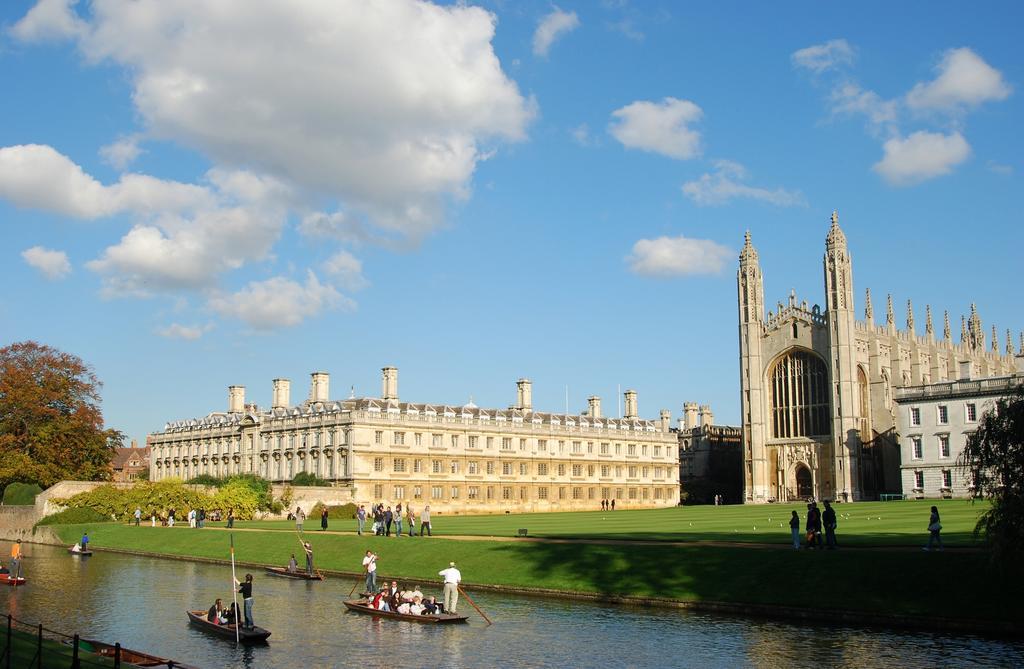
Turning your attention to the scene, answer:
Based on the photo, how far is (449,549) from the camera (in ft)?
127

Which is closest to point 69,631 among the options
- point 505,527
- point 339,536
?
point 339,536

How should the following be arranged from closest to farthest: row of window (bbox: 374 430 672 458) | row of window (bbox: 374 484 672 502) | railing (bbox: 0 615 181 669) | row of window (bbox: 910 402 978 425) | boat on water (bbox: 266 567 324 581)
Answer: railing (bbox: 0 615 181 669)
boat on water (bbox: 266 567 324 581)
row of window (bbox: 910 402 978 425)
row of window (bbox: 374 484 672 502)
row of window (bbox: 374 430 672 458)

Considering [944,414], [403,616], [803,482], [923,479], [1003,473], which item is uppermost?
[944,414]

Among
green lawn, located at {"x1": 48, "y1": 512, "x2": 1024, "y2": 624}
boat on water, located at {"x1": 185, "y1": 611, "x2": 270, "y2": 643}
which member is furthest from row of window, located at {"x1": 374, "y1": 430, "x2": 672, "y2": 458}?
boat on water, located at {"x1": 185, "y1": 611, "x2": 270, "y2": 643}

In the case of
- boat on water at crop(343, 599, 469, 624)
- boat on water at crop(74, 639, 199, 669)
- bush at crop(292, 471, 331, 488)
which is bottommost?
boat on water at crop(343, 599, 469, 624)

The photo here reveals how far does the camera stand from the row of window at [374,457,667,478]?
79.4 meters

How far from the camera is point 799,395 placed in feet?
318

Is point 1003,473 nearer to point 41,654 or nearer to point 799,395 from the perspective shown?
point 41,654

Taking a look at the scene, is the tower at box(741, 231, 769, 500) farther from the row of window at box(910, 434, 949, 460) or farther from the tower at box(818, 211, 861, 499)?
the row of window at box(910, 434, 949, 460)

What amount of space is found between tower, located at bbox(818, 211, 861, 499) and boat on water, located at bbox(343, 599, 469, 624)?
68.5 m

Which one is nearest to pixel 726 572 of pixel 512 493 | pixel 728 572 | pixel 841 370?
pixel 728 572

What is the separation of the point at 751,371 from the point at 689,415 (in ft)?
91.6

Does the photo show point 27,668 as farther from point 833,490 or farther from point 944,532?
point 833,490

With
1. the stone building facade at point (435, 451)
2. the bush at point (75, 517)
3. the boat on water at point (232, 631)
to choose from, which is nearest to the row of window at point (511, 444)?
the stone building facade at point (435, 451)
